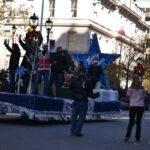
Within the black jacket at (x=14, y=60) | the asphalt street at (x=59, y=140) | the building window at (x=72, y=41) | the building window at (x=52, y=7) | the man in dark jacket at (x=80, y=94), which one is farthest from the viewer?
the building window at (x=52, y=7)

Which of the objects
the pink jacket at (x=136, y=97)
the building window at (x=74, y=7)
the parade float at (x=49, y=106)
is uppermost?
the building window at (x=74, y=7)

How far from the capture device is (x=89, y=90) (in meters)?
12.6

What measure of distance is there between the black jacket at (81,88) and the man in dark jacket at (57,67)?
365cm

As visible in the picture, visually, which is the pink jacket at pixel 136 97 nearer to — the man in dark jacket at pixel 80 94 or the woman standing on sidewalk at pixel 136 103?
the woman standing on sidewalk at pixel 136 103

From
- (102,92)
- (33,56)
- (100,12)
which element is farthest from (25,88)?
(100,12)

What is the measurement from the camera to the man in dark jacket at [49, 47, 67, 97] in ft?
53.9

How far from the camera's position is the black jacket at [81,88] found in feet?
41.3

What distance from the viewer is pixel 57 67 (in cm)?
1661

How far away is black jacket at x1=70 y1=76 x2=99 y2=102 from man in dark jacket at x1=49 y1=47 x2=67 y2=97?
12.0 ft

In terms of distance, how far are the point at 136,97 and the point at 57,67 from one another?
530 cm

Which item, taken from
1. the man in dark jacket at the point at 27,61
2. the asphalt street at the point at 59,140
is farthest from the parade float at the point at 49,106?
the man in dark jacket at the point at 27,61

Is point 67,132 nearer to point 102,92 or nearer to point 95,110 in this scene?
point 95,110

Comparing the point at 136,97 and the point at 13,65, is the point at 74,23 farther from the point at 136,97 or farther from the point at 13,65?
the point at 136,97

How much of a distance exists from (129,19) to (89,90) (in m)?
62.9
